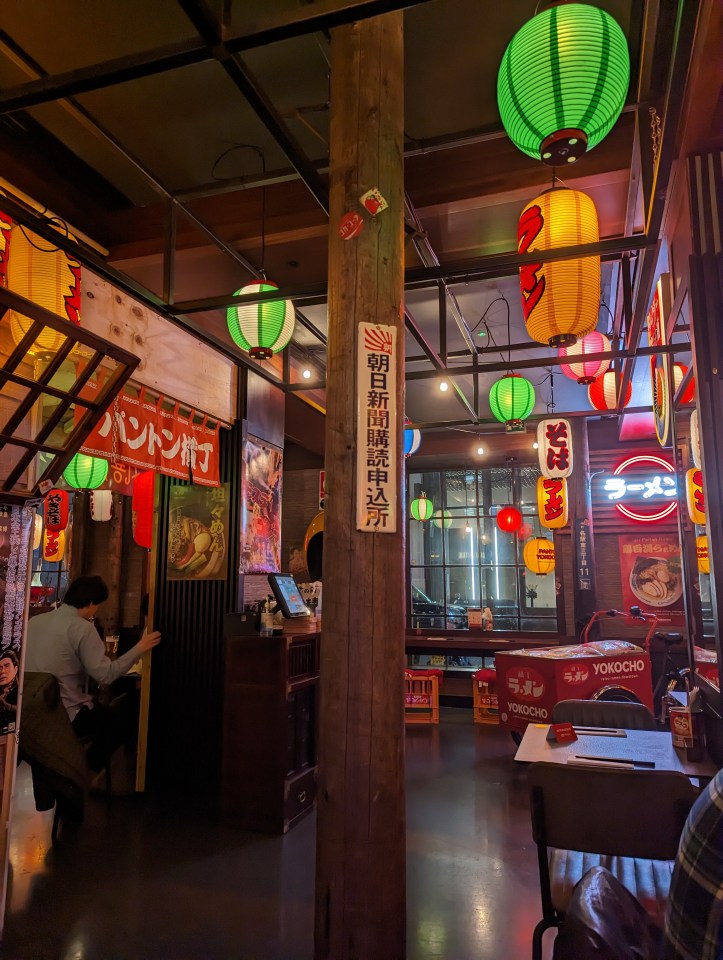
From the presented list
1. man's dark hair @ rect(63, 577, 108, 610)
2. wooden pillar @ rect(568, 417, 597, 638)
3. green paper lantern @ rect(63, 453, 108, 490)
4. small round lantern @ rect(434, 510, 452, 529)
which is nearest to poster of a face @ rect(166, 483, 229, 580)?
green paper lantern @ rect(63, 453, 108, 490)

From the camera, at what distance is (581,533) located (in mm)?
10383

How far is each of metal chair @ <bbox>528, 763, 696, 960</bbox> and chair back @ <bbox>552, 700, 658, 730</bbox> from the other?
1.67 metres

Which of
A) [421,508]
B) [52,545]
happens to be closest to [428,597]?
[421,508]

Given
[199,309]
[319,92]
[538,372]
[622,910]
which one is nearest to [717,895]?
[622,910]

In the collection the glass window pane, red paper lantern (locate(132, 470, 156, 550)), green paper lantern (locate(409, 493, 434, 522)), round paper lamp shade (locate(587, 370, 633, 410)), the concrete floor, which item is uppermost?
round paper lamp shade (locate(587, 370, 633, 410))

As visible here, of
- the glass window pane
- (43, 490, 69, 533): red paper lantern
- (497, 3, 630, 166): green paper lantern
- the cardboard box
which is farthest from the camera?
the glass window pane

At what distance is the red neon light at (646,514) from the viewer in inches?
409

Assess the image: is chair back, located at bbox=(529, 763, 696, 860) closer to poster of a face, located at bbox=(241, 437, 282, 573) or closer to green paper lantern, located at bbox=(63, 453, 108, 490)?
poster of a face, located at bbox=(241, 437, 282, 573)

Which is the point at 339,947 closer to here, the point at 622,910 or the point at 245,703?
the point at 622,910

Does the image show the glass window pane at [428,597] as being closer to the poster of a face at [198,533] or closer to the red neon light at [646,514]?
the red neon light at [646,514]

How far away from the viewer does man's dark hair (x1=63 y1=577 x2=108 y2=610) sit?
206 inches

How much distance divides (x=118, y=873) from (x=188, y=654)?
2.00 metres

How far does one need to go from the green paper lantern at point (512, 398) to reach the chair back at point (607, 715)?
11.1 ft

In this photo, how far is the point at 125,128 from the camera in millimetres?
4492
